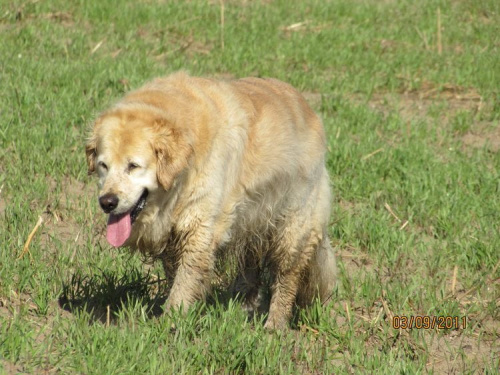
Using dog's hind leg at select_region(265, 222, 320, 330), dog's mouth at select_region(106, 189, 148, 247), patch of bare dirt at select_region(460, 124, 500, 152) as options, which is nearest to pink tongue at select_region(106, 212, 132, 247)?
dog's mouth at select_region(106, 189, 148, 247)

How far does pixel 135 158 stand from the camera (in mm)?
4891

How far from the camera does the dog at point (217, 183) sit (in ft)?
16.2

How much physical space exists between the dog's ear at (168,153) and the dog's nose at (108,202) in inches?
12.4

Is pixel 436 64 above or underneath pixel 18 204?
underneath

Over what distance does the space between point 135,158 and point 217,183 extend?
22.4 inches

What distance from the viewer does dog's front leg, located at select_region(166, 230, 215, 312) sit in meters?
5.21

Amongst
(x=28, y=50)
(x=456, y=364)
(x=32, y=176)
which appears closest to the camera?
(x=456, y=364)

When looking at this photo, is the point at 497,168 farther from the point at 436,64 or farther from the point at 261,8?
the point at 261,8

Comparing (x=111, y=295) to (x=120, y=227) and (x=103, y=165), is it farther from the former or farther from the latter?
(x=103, y=165)

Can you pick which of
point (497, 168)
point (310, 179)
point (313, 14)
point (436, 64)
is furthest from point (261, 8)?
point (310, 179)

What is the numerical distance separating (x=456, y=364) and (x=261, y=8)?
27.9ft

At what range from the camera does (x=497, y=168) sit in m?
8.77

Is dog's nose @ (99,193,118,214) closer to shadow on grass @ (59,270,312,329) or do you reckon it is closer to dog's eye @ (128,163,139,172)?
dog's eye @ (128,163,139,172)
